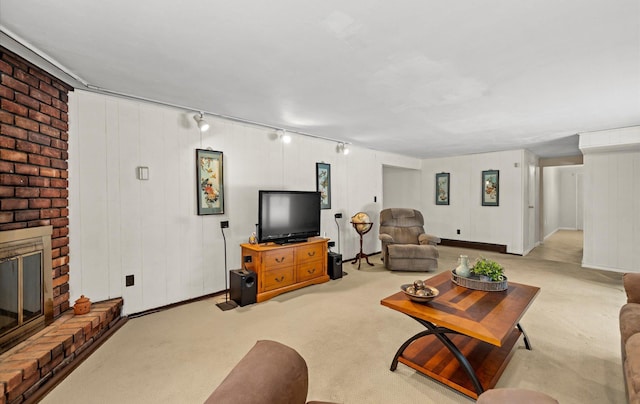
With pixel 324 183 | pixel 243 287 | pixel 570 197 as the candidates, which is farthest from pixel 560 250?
pixel 243 287

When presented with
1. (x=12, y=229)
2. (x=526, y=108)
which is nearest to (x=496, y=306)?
(x=526, y=108)

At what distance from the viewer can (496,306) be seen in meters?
2.01

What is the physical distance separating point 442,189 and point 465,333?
5.99 m

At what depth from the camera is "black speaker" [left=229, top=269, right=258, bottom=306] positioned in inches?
127

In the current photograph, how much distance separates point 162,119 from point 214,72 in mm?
1248

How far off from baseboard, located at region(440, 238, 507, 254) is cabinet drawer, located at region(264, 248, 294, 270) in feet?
16.1

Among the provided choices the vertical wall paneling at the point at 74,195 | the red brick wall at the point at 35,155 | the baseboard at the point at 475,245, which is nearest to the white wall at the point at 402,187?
the baseboard at the point at 475,245

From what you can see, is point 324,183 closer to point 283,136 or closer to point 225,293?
point 283,136

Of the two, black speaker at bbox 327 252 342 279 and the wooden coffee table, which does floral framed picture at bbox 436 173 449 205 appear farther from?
the wooden coffee table

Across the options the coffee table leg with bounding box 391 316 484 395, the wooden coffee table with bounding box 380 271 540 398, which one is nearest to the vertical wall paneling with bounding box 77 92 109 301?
the wooden coffee table with bounding box 380 271 540 398

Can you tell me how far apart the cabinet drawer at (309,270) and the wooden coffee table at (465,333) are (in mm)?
1923

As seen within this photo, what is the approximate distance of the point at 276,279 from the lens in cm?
358

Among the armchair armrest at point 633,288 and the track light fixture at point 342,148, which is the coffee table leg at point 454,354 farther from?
the track light fixture at point 342,148

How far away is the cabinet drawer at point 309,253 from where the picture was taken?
387cm
